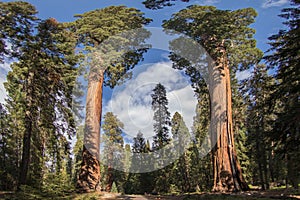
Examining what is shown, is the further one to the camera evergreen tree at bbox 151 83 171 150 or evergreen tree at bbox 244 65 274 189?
evergreen tree at bbox 151 83 171 150

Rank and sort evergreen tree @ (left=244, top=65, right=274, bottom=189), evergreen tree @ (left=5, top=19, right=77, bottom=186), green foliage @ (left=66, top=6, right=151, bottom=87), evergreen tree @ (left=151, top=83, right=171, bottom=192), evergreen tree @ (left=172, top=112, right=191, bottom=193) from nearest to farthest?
green foliage @ (left=66, top=6, right=151, bottom=87)
evergreen tree @ (left=5, top=19, right=77, bottom=186)
evergreen tree @ (left=244, top=65, right=274, bottom=189)
evergreen tree @ (left=151, top=83, right=171, bottom=192)
evergreen tree @ (left=172, top=112, right=191, bottom=193)

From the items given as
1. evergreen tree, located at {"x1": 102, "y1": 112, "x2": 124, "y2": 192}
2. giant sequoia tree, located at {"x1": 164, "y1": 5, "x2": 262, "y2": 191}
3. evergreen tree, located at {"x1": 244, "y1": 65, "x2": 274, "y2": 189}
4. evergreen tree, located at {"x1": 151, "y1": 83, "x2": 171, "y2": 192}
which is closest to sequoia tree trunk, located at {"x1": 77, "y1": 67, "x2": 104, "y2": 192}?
giant sequoia tree, located at {"x1": 164, "y1": 5, "x2": 262, "y2": 191}

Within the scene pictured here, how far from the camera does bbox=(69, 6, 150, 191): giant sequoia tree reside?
37.5ft

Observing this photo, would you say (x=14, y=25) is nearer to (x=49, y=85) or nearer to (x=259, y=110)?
(x=49, y=85)

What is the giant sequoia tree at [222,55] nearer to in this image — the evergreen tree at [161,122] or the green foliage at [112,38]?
the green foliage at [112,38]

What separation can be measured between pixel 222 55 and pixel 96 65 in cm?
Result: 546

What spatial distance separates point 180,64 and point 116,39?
168 inches

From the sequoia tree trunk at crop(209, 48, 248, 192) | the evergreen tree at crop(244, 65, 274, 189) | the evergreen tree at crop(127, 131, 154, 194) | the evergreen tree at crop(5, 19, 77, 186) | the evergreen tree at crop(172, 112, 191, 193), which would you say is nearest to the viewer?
the sequoia tree trunk at crop(209, 48, 248, 192)

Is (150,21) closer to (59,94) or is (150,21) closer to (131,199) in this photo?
(59,94)

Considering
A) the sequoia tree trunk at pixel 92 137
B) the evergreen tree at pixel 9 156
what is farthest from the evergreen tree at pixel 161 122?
the sequoia tree trunk at pixel 92 137

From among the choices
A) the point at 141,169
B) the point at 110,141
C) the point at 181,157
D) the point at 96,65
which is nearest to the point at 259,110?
the point at 96,65

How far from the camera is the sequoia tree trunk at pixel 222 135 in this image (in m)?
10.5

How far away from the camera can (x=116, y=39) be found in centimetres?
1213

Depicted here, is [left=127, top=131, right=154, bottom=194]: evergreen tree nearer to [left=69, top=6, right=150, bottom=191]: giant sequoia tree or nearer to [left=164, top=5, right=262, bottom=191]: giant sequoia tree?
[left=69, top=6, right=150, bottom=191]: giant sequoia tree
